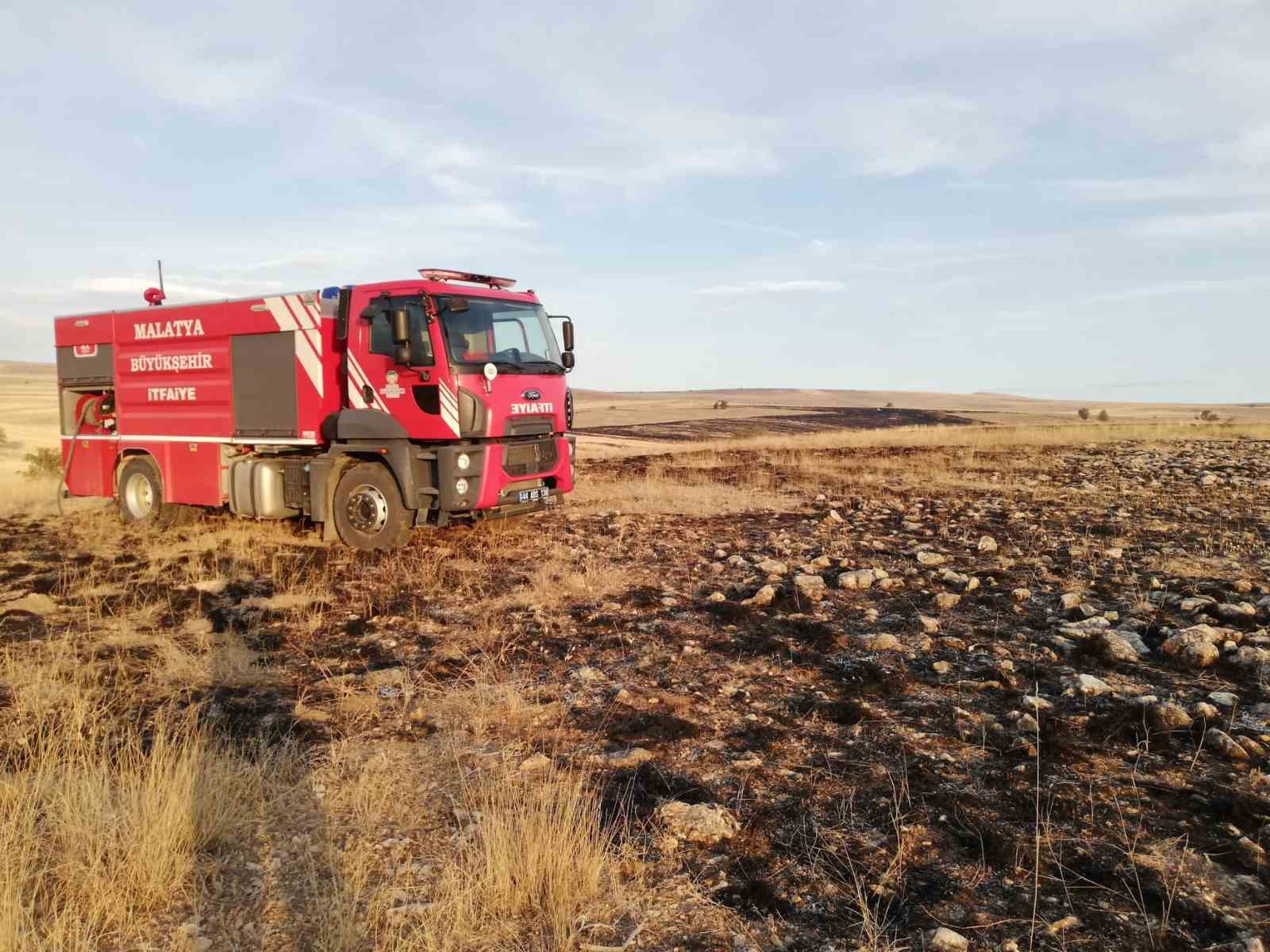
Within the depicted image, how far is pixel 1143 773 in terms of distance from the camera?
3.62 meters

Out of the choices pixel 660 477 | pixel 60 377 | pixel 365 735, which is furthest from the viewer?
pixel 660 477

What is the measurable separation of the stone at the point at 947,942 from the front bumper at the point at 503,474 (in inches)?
284

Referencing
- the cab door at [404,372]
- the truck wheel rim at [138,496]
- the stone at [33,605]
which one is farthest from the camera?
the truck wheel rim at [138,496]

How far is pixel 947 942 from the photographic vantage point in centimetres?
257

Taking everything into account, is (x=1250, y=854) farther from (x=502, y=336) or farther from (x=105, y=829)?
(x=502, y=336)

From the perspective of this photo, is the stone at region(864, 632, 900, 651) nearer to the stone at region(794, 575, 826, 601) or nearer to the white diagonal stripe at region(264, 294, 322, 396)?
the stone at region(794, 575, 826, 601)

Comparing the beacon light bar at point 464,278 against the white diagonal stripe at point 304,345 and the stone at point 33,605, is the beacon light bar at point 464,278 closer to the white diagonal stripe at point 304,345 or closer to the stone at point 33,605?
the white diagonal stripe at point 304,345

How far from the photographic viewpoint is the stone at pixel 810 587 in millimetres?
6977

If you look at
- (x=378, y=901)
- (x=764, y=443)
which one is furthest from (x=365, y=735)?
(x=764, y=443)

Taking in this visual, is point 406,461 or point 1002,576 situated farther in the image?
point 406,461

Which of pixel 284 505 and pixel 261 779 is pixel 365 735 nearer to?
pixel 261 779

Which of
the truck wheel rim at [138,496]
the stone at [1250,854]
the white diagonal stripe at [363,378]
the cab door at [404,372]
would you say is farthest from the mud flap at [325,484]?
the stone at [1250,854]

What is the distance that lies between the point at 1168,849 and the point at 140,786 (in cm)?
441

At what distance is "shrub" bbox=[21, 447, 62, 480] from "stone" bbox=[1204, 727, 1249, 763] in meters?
20.6
